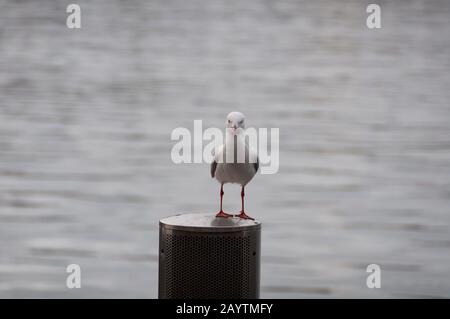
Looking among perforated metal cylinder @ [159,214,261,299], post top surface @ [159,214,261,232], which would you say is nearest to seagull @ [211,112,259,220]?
post top surface @ [159,214,261,232]

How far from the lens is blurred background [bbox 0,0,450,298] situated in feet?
11.2

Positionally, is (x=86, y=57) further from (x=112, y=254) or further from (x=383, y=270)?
(x=383, y=270)

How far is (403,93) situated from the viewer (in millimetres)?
4777

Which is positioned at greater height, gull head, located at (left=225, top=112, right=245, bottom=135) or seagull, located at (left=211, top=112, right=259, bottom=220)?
gull head, located at (left=225, top=112, right=245, bottom=135)

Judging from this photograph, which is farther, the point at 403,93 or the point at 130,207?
the point at 403,93

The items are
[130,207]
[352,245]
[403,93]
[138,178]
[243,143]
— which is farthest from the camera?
[403,93]

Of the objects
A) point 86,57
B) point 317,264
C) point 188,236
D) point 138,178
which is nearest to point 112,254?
point 138,178

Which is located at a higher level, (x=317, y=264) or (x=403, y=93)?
(x=403, y=93)

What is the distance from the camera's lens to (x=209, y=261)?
1897 mm

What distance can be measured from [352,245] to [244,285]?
70.9 inches

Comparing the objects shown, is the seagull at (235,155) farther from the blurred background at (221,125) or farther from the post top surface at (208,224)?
the blurred background at (221,125)

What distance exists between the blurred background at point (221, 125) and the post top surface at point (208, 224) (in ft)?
3.71

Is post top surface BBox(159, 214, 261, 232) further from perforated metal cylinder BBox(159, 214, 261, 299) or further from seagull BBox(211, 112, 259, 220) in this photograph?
Answer: seagull BBox(211, 112, 259, 220)

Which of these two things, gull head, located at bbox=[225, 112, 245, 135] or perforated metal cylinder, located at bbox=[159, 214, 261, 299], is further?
gull head, located at bbox=[225, 112, 245, 135]
